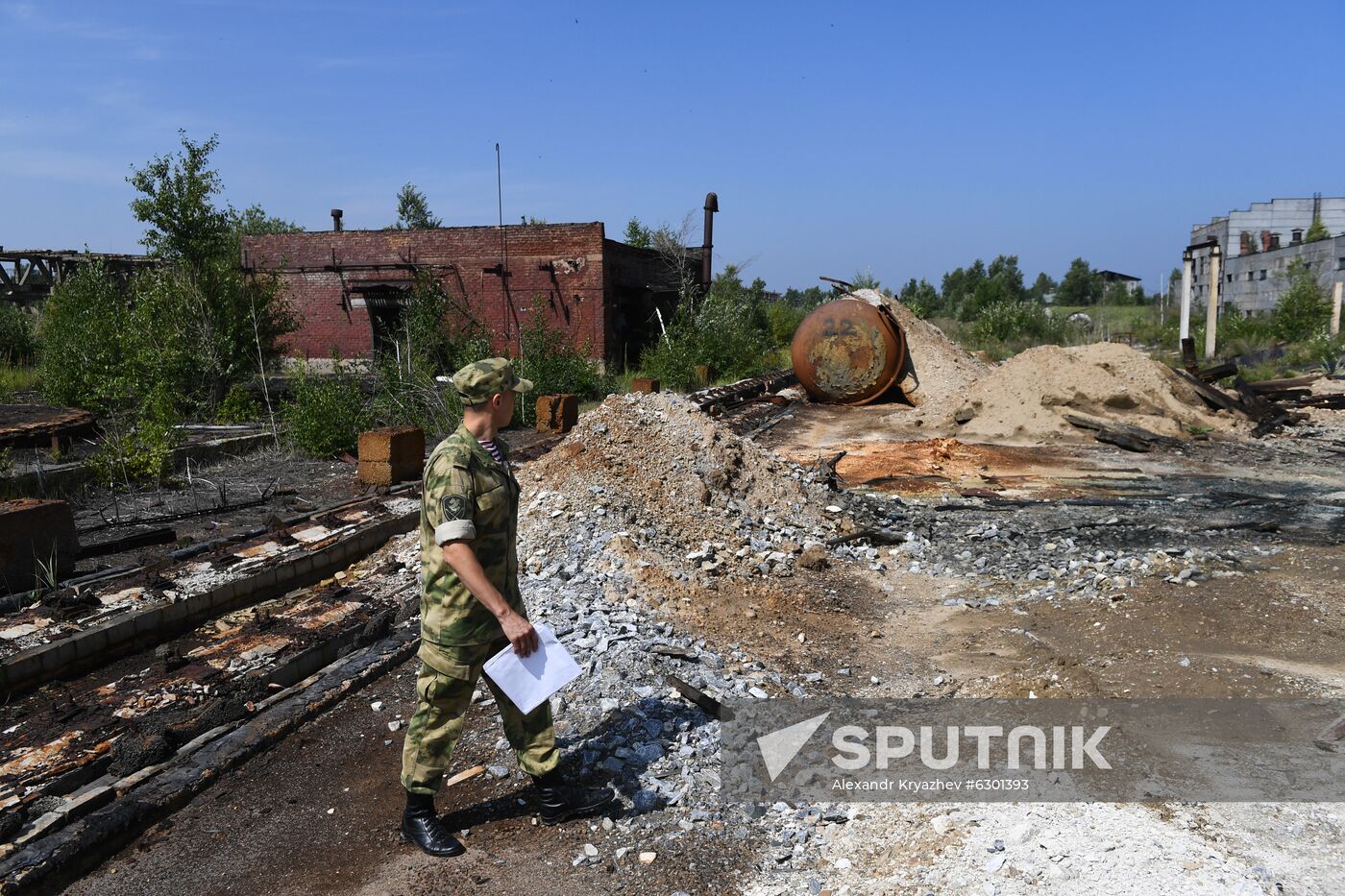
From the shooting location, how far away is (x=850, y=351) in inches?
678

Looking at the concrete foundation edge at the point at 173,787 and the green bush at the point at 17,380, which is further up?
the green bush at the point at 17,380

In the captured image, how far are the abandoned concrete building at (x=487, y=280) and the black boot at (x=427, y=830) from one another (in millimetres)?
16474

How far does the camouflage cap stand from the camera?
3232 millimetres

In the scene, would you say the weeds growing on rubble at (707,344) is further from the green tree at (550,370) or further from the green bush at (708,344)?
the green tree at (550,370)

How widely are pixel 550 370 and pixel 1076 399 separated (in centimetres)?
861

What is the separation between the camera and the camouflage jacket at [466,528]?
3.12 meters

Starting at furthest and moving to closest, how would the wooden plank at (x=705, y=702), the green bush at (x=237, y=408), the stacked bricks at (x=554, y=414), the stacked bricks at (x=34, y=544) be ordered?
the green bush at (x=237, y=408)
the stacked bricks at (x=554, y=414)
the stacked bricks at (x=34, y=544)
the wooden plank at (x=705, y=702)

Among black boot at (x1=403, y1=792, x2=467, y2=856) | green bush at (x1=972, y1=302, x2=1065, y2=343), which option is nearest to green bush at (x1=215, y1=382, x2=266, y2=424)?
black boot at (x1=403, y1=792, x2=467, y2=856)

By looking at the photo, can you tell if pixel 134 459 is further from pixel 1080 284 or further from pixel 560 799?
pixel 1080 284

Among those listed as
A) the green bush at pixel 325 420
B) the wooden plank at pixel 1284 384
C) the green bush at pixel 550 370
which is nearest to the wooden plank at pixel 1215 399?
the wooden plank at pixel 1284 384

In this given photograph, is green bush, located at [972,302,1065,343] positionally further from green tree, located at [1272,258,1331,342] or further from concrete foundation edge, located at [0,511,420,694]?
concrete foundation edge, located at [0,511,420,694]

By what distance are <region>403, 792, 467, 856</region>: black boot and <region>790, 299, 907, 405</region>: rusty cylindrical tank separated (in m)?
14.8

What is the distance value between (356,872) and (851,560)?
4.48 m

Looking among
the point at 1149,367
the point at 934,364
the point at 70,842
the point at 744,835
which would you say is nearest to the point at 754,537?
the point at 744,835
